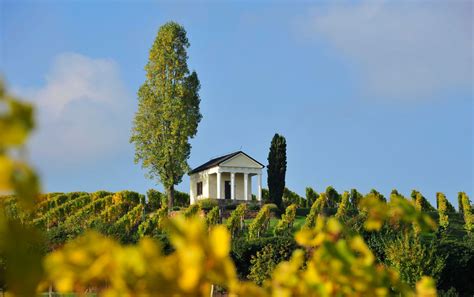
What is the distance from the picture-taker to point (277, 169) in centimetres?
3944

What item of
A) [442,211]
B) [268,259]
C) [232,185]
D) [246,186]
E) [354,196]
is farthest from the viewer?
[354,196]

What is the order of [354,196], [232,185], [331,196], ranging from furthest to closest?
[331,196] < [354,196] < [232,185]

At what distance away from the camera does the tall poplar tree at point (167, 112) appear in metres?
42.4

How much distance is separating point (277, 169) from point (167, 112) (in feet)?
26.0

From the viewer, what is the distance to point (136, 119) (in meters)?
43.3

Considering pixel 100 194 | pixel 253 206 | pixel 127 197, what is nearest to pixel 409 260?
pixel 253 206

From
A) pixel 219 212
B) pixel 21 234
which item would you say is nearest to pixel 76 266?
pixel 21 234

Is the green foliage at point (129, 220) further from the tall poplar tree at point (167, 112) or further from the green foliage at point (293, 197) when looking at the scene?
the green foliage at point (293, 197)

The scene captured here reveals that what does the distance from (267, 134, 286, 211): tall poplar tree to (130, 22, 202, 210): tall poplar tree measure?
567 centimetres

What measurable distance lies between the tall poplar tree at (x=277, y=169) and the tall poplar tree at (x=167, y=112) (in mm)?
5666

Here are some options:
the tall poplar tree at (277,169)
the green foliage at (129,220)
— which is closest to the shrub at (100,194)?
the green foliage at (129,220)

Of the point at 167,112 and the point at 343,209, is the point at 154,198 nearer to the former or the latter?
the point at 167,112

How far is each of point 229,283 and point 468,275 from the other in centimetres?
2479

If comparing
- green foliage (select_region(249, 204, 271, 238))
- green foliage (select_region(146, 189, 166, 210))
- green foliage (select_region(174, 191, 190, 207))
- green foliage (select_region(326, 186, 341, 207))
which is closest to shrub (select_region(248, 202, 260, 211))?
green foliage (select_region(249, 204, 271, 238))
